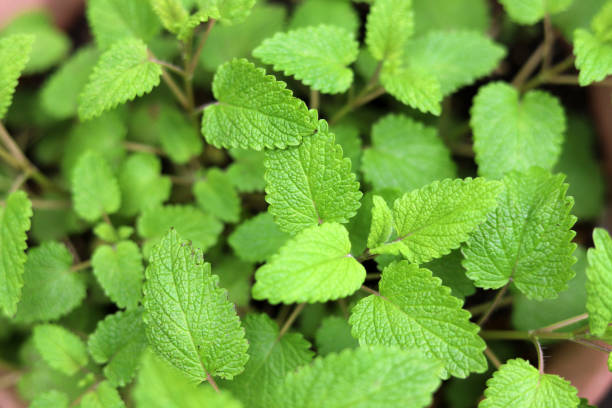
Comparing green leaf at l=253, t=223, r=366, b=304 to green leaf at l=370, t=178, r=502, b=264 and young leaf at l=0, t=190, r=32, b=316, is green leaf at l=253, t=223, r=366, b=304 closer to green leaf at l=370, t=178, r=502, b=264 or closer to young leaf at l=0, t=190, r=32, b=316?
green leaf at l=370, t=178, r=502, b=264

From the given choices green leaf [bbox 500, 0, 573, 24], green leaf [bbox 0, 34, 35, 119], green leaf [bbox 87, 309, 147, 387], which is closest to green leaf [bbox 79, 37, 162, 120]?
green leaf [bbox 0, 34, 35, 119]

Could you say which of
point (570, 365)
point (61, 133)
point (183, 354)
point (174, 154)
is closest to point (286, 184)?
point (183, 354)

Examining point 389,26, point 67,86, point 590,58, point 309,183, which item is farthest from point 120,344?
point 590,58

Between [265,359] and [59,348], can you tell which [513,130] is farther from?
[59,348]

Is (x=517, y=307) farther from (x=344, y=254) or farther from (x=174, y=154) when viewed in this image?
(x=174, y=154)

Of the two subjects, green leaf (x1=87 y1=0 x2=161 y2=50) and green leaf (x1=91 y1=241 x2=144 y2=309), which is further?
green leaf (x1=87 y1=0 x2=161 y2=50)

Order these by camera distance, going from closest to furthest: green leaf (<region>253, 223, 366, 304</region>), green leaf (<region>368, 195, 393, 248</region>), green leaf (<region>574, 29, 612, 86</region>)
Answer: green leaf (<region>253, 223, 366, 304</region>) < green leaf (<region>368, 195, 393, 248</region>) < green leaf (<region>574, 29, 612, 86</region>)

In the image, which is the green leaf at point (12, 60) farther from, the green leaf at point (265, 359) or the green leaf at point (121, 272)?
the green leaf at point (265, 359)

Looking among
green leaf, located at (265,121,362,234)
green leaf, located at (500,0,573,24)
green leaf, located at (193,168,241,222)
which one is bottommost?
green leaf, located at (193,168,241,222)
